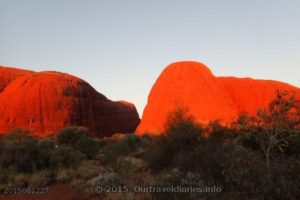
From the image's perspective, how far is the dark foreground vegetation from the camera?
19.4 ft

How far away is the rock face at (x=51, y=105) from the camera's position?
41.2 m

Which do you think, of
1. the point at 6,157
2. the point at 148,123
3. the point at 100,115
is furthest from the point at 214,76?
the point at 6,157

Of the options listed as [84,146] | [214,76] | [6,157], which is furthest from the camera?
[214,76]

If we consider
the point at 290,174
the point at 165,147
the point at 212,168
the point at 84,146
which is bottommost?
the point at 84,146

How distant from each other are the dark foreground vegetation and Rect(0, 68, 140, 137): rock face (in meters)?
23.1

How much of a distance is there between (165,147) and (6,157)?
24.7 feet

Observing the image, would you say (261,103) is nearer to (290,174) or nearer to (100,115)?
(100,115)

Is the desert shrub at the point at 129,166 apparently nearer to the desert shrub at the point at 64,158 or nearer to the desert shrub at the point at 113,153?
the desert shrub at the point at 113,153

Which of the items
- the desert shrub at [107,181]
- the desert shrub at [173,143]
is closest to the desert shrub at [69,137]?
the desert shrub at [173,143]

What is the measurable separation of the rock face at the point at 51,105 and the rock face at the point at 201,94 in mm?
9843

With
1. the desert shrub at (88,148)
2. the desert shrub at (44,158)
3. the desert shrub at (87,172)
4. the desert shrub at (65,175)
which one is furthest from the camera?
the desert shrub at (88,148)

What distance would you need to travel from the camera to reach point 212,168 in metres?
7.89

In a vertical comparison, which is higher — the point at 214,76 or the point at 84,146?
the point at 214,76

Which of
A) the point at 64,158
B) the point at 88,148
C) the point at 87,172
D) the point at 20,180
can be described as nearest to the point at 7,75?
the point at 88,148
